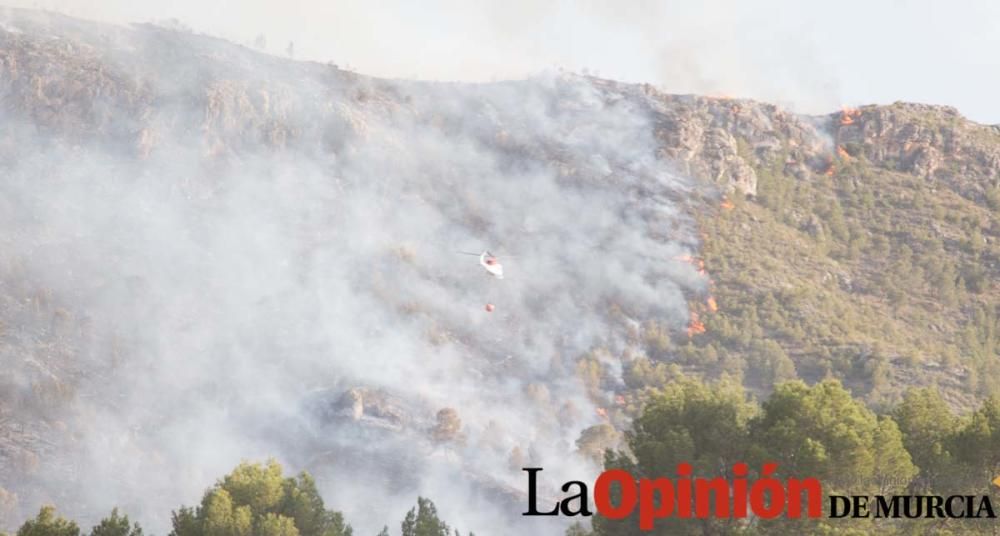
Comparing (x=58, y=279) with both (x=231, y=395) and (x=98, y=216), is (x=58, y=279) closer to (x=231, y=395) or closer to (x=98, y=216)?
(x=98, y=216)

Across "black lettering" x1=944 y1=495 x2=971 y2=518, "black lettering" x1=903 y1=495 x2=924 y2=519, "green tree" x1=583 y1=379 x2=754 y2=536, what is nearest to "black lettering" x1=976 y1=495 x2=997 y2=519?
"black lettering" x1=944 y1=495 x2=971 y2=518

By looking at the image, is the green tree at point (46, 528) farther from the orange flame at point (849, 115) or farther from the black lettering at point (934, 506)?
the orange flame at point (849, 115)

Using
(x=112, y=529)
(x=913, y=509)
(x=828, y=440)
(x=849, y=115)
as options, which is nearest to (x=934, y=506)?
(x=913, y=509)

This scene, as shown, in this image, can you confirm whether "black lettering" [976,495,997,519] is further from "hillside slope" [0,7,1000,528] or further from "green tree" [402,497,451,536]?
"hillside slope" [0,7,1000,528]

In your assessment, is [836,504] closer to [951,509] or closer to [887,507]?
[887,507]

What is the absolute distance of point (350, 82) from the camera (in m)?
148

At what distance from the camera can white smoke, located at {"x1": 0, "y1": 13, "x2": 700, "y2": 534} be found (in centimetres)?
9888

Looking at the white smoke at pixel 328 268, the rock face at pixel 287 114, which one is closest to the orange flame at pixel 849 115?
the rock face at pixel 287 114

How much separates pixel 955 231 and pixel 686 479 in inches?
3708

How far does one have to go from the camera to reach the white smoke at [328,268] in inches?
3893

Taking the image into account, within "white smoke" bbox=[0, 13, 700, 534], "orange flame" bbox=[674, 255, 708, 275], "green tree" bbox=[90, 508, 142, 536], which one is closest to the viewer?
"green tree" bbox=[90, 508, 142, 536]

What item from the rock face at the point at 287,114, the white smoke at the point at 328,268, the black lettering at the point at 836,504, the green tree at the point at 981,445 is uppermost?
the rock face at the point at 287,114

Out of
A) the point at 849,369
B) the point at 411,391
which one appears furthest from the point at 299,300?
the point at 849,369

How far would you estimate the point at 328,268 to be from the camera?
122m
